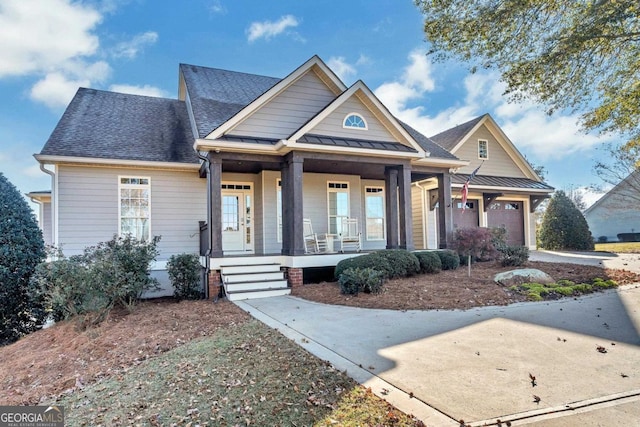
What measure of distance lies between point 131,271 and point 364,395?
20.4 feet

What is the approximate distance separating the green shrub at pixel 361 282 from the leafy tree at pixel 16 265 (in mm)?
6516

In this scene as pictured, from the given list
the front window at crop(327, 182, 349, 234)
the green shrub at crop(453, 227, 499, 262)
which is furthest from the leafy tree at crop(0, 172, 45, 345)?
the green shrub at crop(453, 227, 499, 262)

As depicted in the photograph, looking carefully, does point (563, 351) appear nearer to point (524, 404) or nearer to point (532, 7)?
point (524, 404)

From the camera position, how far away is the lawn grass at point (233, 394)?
3055mm

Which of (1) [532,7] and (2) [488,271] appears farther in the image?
(2) [488,271]

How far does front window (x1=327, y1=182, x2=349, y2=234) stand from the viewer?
13102 millimetres

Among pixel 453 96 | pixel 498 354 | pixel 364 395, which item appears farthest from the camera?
pixel 453 96

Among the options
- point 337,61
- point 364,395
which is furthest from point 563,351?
point 337,61

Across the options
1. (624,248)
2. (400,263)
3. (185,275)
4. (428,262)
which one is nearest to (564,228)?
(624,248)

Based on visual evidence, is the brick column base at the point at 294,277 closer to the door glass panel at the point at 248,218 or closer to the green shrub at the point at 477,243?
the door glass panel at the point at 248,218

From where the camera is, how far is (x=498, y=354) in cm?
433

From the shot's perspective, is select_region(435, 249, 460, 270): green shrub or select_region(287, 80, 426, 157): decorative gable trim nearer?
select_region(287, 80, 426, 157): decorative gable trim

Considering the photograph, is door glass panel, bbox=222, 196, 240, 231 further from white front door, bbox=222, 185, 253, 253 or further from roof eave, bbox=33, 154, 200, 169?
roof eave, bbox=33, 154, 200, 169

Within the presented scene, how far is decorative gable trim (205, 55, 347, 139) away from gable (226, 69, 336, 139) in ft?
0.33
